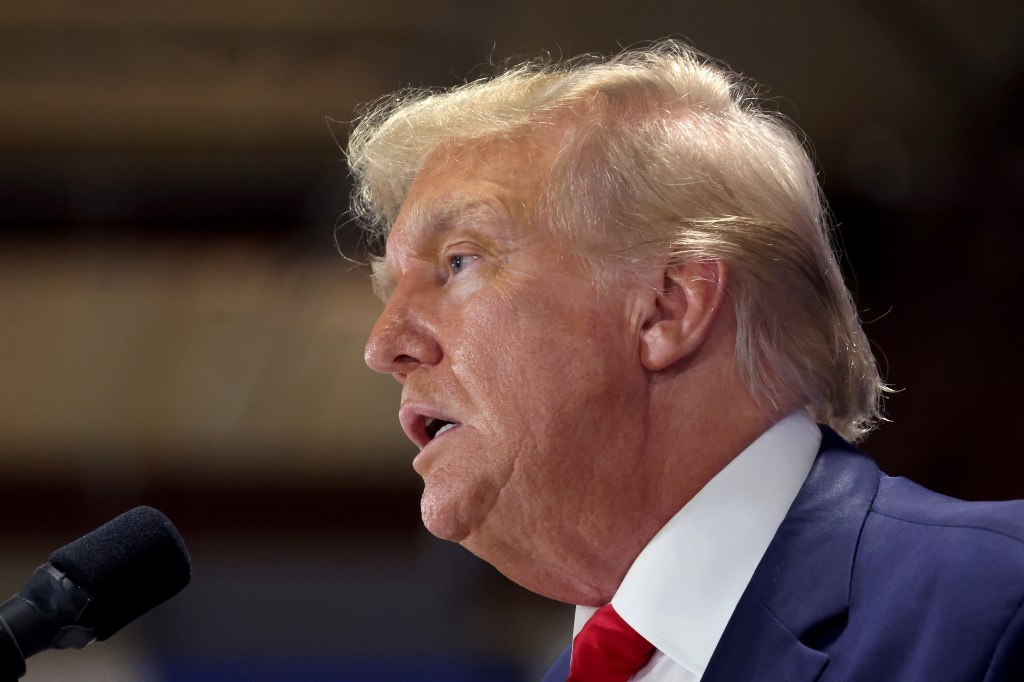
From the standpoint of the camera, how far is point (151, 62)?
308 centimetres

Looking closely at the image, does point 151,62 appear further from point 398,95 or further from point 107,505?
point 107,505

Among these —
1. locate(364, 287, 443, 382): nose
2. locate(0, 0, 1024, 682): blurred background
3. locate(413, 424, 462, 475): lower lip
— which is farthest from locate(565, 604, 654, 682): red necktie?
locate(0, 0, 1024, 682): blurred background

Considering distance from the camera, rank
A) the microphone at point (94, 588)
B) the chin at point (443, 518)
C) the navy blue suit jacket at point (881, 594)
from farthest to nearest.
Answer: the chin at point (443, 518), the navy blue suit jacket at point (881, 594), the microphone at point (94, 588)

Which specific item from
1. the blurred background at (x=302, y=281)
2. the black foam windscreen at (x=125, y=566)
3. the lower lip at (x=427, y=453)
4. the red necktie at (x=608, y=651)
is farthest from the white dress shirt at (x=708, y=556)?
the blurred background at (x=302, y=281)

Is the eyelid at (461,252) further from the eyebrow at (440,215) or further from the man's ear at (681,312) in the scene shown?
the man's ear at (681,312)

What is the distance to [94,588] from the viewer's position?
945 mm

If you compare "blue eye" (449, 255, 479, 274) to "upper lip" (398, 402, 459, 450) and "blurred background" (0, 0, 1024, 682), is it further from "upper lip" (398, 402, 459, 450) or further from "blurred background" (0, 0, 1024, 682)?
"blurred background" (0, 0, 1024, 682)

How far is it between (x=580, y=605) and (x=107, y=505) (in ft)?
6.52

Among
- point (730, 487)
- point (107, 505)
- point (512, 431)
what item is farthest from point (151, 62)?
point (730, 487)

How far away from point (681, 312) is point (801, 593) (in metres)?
0.41

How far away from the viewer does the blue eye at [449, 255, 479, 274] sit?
1.48m

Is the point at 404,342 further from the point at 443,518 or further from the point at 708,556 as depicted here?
the point at 708,556

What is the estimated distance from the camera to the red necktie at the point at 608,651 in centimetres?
132

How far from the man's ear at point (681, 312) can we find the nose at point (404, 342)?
0.30m
